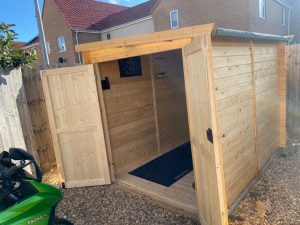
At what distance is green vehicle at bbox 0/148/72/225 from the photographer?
5.73 ft

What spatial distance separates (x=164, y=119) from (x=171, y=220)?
253 centimetres

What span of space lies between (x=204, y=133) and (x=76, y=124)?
241 cm

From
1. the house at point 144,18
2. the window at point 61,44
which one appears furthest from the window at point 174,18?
the window at point 61,44

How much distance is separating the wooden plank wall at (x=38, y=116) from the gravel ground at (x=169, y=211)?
3.27 feet

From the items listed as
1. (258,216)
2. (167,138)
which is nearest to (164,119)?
(167,138)

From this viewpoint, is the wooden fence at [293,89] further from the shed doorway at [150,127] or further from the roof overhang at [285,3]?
the roof overhang at [285,3]

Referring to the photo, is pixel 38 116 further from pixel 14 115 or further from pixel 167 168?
pixel 167 168

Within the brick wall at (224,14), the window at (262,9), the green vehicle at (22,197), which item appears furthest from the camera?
the window at (262,9)

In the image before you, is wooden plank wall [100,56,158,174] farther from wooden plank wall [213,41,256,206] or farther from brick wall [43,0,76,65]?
brick wall [43,0,76,65]

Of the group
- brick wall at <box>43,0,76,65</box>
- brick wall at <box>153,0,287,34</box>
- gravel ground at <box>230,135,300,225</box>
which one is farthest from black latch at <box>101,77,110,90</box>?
brick wall at <box>43,0,76,65</box>

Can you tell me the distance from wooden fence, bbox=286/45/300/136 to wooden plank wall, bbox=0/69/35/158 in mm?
5695

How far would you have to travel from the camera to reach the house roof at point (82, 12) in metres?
17.4

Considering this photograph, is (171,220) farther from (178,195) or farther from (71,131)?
(71,131)

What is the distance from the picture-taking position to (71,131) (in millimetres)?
4000
